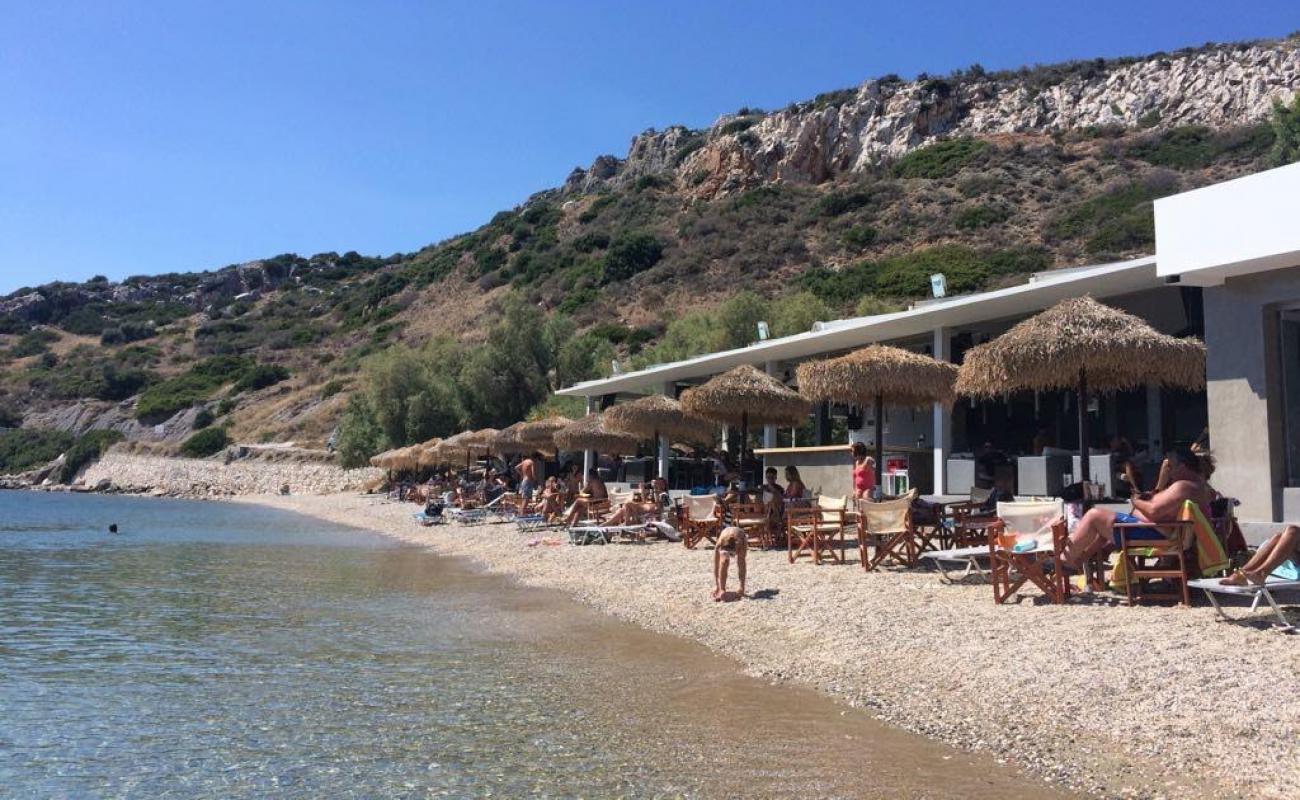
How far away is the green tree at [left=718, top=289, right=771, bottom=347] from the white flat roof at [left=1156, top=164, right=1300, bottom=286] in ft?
66.7

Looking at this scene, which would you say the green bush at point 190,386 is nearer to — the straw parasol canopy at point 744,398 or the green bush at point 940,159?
the green bush at point 940,159

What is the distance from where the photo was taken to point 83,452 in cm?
6059

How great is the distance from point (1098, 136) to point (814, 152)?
16685 mm

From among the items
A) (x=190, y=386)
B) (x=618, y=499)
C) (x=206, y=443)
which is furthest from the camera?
(x=190, y=386)

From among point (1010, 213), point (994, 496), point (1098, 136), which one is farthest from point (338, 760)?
point (1098, 136)

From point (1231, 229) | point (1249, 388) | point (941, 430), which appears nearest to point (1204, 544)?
point (1249, 388)

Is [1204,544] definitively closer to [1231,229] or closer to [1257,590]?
[1257,590]

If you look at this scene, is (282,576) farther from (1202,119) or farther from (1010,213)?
(1202,119)

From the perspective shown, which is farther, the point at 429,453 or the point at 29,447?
the point at 29,447

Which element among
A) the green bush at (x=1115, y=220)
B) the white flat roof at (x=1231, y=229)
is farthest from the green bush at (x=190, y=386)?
the white flat roof at (x=1231, y=229)

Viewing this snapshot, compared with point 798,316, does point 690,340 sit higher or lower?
lower

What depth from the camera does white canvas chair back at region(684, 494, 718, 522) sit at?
40.2 ft

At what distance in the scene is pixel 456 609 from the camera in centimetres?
973

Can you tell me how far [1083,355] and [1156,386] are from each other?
3319 mm
